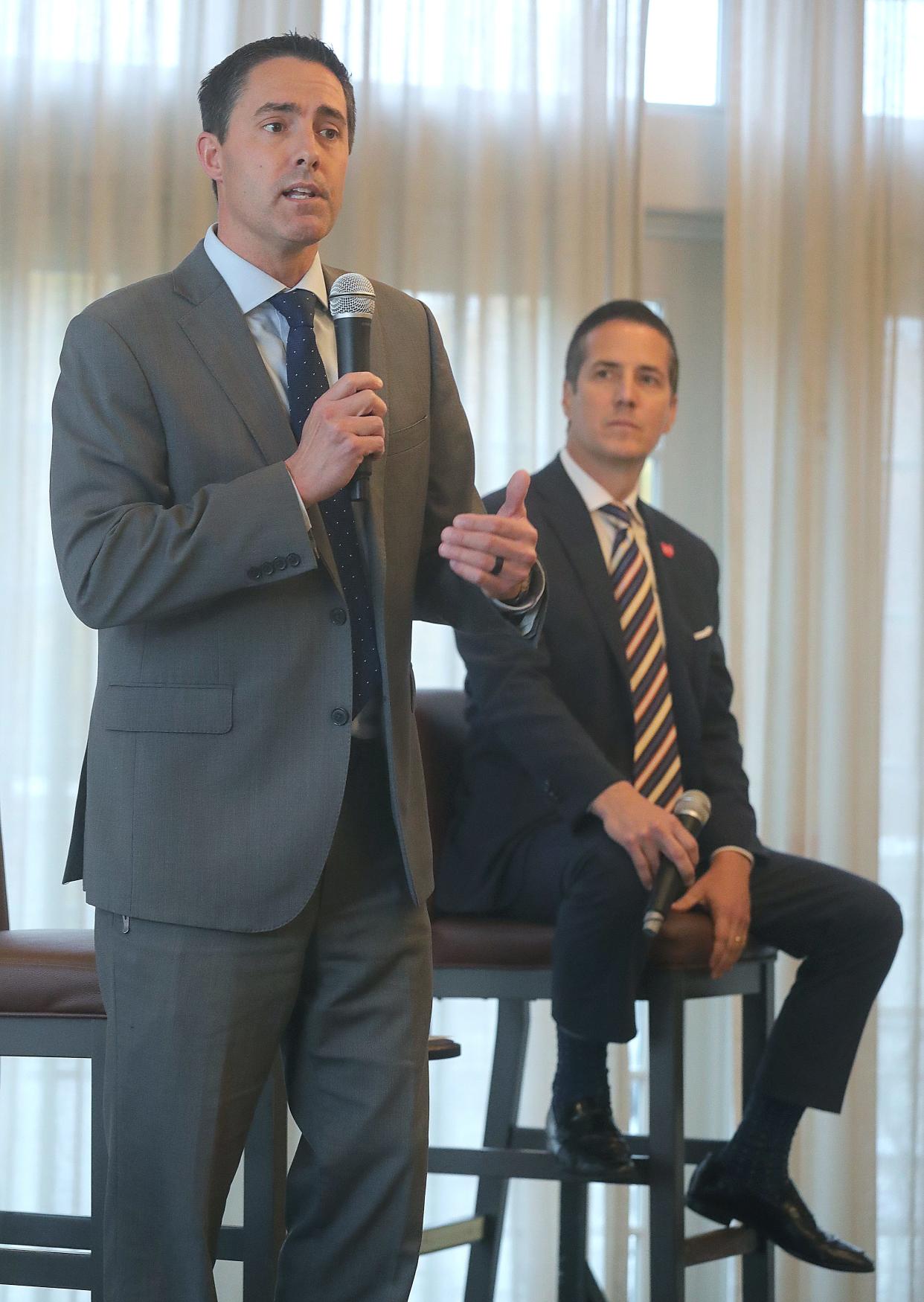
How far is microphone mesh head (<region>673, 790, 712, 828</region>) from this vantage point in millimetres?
2242

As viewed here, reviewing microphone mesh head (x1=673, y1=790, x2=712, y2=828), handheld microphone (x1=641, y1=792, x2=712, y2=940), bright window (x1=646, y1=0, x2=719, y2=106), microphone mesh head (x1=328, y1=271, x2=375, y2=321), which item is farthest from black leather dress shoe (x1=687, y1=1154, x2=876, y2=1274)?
bright window (x1=646, y1=0, x2=719, y2=106)

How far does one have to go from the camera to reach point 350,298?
1464mm

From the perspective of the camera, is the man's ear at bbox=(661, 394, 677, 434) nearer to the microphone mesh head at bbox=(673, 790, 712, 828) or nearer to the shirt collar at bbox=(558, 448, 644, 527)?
the shirt collar at bbox=(558, 448, 644, 527)

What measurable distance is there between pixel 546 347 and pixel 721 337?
50 cm

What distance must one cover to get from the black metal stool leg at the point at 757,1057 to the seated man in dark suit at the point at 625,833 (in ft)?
0.17

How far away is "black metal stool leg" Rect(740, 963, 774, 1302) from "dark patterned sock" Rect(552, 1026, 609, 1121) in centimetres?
31

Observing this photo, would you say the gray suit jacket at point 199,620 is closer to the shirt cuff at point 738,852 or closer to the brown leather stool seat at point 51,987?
the brown leather stool seat at point 51,987

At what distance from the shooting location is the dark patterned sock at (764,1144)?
2.24 metres

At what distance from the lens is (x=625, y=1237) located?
2.92 m

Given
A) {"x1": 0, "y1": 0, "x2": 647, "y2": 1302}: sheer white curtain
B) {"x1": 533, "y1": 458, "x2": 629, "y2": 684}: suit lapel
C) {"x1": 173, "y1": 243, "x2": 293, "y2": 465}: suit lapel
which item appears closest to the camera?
{"x1": 173, "y1": 243, "x2": 293, "y2": 465}: suit lapel

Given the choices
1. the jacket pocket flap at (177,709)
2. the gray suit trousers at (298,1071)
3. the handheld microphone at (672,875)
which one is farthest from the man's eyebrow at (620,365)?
the jacket pocket flap at (177,709)

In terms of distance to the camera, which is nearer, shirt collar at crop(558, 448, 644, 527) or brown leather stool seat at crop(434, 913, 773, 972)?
brown leather stool seat at crop(434, 913, 773, 972)

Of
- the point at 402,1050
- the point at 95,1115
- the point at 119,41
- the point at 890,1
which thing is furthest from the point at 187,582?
the point at 890,1

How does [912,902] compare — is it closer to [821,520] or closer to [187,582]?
[821,520]
